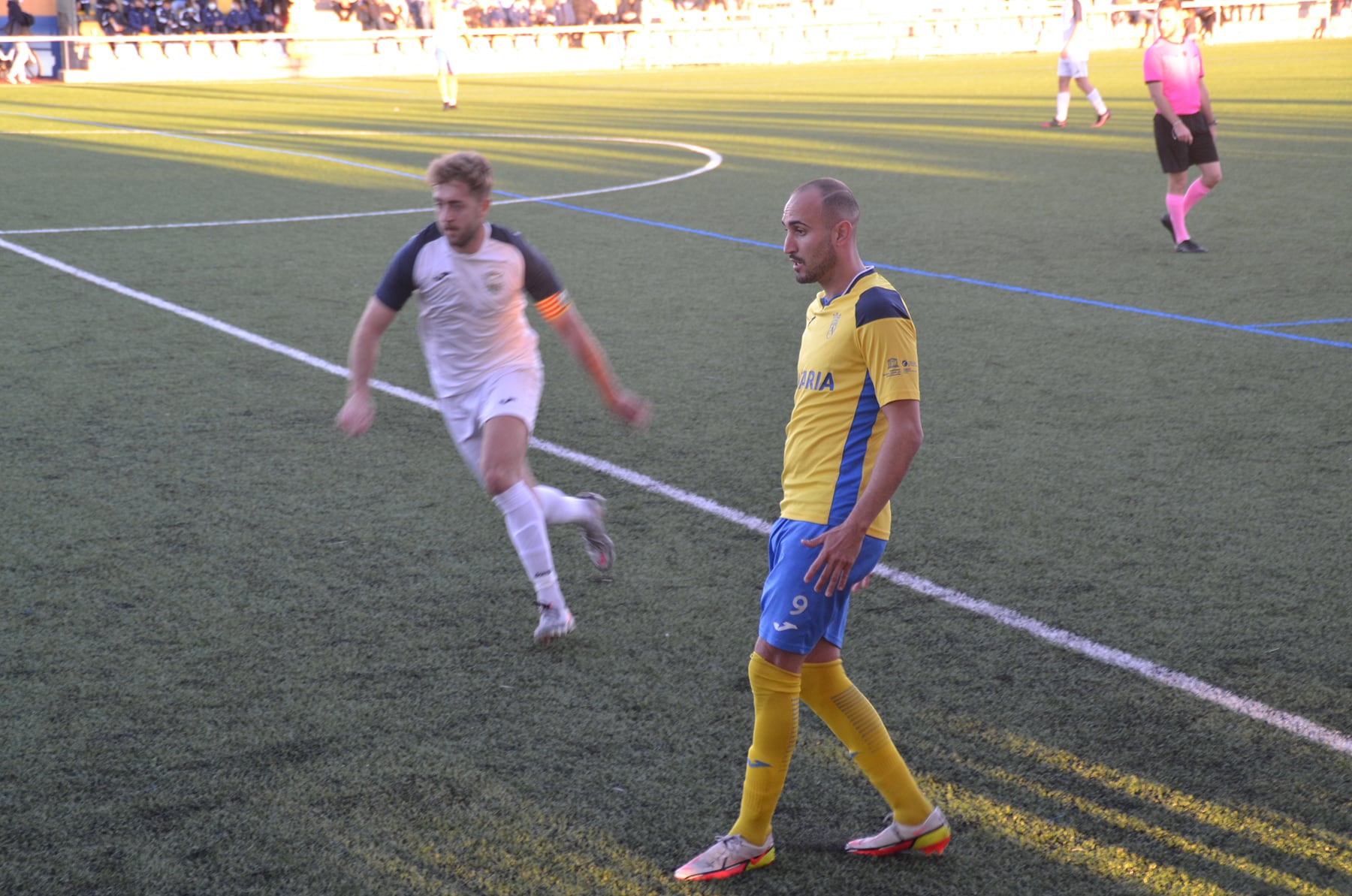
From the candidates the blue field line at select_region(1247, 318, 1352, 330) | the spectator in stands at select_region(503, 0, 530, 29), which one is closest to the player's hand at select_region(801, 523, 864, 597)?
the blue field line at select_region(1247, 318, 1352, 330)

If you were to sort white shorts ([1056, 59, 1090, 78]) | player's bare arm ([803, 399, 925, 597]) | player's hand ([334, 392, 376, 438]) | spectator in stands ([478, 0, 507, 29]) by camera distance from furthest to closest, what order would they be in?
1. spectator in stands ([478, 0, 507, 29])
2. white shorts ([1056, 59, 1090, 78])
3. player's hand ([334, 392, 376, 438])
4. player's bare arm ([803, 399, 925, 597])

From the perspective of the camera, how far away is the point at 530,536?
4.82 metres

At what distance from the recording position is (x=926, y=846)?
11.5 ft

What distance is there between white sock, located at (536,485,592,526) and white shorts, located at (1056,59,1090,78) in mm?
18409

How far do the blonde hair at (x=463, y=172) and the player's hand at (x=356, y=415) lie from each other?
80 cm

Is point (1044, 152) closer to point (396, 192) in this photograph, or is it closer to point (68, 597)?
point (396, 192)

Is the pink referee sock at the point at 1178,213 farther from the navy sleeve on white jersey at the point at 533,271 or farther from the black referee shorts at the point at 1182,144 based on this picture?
the navy sleeve on white jersey at the point at 533,271

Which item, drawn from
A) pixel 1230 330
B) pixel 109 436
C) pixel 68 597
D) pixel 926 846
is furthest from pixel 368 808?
pixel 1230 330

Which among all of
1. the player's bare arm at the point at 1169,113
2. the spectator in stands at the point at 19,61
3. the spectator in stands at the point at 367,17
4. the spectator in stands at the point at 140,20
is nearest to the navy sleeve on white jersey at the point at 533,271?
the player's bare arm at the point at 1169,113

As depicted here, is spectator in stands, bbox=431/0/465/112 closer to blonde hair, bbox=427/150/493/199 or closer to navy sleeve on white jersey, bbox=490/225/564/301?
navy sleeve on white jersey, bbox=490/225/564/301

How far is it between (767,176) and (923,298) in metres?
7.10

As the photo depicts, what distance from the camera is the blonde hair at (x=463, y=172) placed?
461 centimetres

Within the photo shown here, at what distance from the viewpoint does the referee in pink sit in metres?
11.4

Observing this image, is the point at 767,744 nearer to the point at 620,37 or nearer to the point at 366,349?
the point at 366,349
